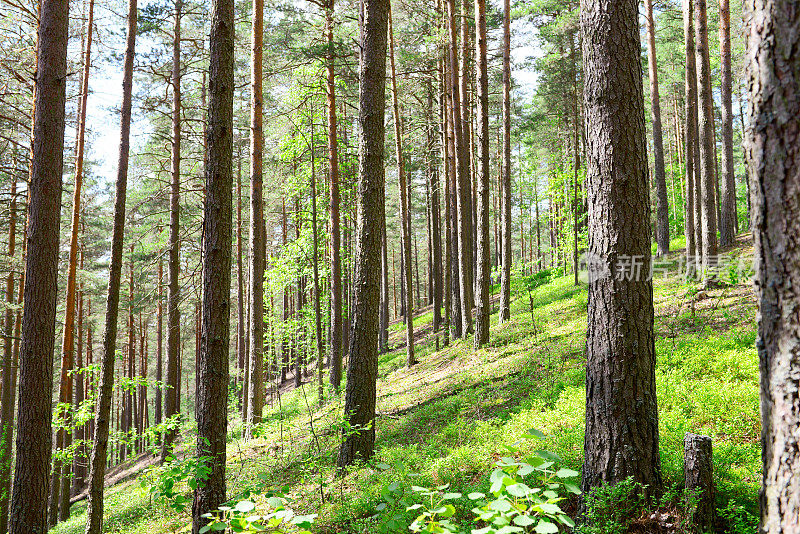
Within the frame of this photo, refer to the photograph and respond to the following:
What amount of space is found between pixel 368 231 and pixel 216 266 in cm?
211

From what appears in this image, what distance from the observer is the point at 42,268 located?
5.63m

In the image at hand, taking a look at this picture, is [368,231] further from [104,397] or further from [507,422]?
[104,397]

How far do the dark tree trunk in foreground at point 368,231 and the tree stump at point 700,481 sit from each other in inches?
146

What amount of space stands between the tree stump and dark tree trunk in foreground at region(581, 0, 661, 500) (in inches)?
8.7

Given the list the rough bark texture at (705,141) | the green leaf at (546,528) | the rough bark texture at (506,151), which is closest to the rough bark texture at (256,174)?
the rough bark texture at (506,151)

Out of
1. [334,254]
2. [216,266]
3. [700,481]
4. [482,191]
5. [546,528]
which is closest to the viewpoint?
[546,528]

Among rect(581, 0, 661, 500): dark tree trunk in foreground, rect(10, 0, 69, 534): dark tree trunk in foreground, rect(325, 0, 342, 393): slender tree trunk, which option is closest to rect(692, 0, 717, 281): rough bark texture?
rect(581, 0, 661, 500): dark tree trunk in foreground

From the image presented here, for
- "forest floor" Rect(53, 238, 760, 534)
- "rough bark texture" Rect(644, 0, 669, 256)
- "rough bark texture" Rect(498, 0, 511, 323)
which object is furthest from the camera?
"rough bark texture" Rect(644, 0, 669, 256)

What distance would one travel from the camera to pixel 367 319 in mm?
6383

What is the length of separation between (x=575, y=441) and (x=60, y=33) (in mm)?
7644

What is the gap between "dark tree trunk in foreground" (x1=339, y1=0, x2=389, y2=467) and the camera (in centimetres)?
628

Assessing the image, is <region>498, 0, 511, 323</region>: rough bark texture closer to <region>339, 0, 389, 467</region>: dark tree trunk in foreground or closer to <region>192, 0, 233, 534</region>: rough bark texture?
<region>339, 0, 389, 467</region>: dark tree trunk in foreground

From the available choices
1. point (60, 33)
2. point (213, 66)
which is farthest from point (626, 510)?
point (60, 33)

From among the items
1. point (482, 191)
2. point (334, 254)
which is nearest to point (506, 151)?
point (482, 191)
